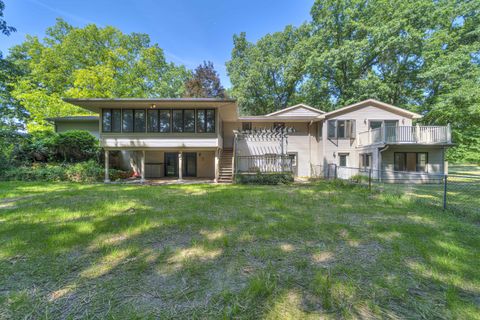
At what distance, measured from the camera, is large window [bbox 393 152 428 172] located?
13.5m

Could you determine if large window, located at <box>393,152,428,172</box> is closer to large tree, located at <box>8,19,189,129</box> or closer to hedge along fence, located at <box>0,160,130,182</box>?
hedge along fence, located at <box>0,160,130,182</box>

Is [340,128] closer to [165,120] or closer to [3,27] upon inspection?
[165,120]

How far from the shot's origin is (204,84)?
24.2 metres

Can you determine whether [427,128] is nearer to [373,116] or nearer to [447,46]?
[373,116]

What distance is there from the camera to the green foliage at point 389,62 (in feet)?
54.9

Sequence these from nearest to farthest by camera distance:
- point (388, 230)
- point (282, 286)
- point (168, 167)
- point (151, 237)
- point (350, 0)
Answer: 1. point (282, 286)
2. point (151, 237)
3. point (388, 230)
4. point (168, 167)
5. point (350, 0)

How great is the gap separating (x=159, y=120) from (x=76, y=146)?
17.8ft

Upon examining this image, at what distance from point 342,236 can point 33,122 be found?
2502cm

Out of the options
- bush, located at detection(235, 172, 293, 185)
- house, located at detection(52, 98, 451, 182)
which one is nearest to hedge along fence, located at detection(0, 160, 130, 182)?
house, located at detection(52, 98, 451, 182)

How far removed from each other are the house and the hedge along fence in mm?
1055

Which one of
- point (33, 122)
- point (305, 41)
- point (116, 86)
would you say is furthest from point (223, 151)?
point (33, 122)

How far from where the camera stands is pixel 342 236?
12.8 feet

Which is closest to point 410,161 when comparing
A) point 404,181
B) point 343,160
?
point 404,181

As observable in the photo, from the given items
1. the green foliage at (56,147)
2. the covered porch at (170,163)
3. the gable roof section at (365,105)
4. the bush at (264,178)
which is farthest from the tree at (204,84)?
the bush at (264,178)
